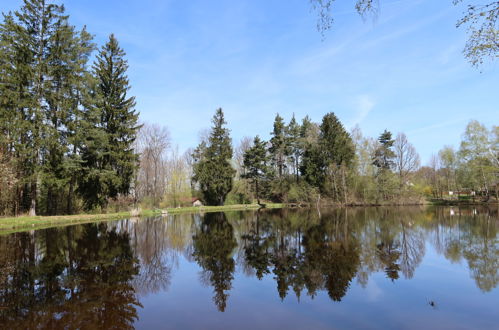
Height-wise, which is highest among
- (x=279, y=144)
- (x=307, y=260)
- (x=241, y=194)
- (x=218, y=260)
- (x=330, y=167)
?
(x=279, y=144)

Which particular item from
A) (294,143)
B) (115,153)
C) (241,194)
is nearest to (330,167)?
(294,143)

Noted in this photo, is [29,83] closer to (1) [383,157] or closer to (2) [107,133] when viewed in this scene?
(2) [107,133]

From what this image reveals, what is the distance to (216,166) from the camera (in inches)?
1501

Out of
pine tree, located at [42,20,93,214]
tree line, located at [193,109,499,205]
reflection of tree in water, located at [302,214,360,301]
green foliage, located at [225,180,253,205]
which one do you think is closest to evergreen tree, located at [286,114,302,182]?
tree line, located at [193,109,499,205]

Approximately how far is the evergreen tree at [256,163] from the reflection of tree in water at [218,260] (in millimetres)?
29726

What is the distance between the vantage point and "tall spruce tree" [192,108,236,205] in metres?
38.0

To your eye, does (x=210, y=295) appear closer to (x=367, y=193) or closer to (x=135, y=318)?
(x=135, y=318)

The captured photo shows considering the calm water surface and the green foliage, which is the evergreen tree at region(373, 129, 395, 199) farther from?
the calm water surface

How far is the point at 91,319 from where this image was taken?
4.26 meters

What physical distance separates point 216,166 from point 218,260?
2976 cm

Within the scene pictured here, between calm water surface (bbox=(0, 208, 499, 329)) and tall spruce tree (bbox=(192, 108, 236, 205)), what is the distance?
26.9 metres

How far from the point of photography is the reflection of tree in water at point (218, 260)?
6.01 m

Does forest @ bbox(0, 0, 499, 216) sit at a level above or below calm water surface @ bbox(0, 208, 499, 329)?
above

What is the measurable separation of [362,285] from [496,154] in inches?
1776
